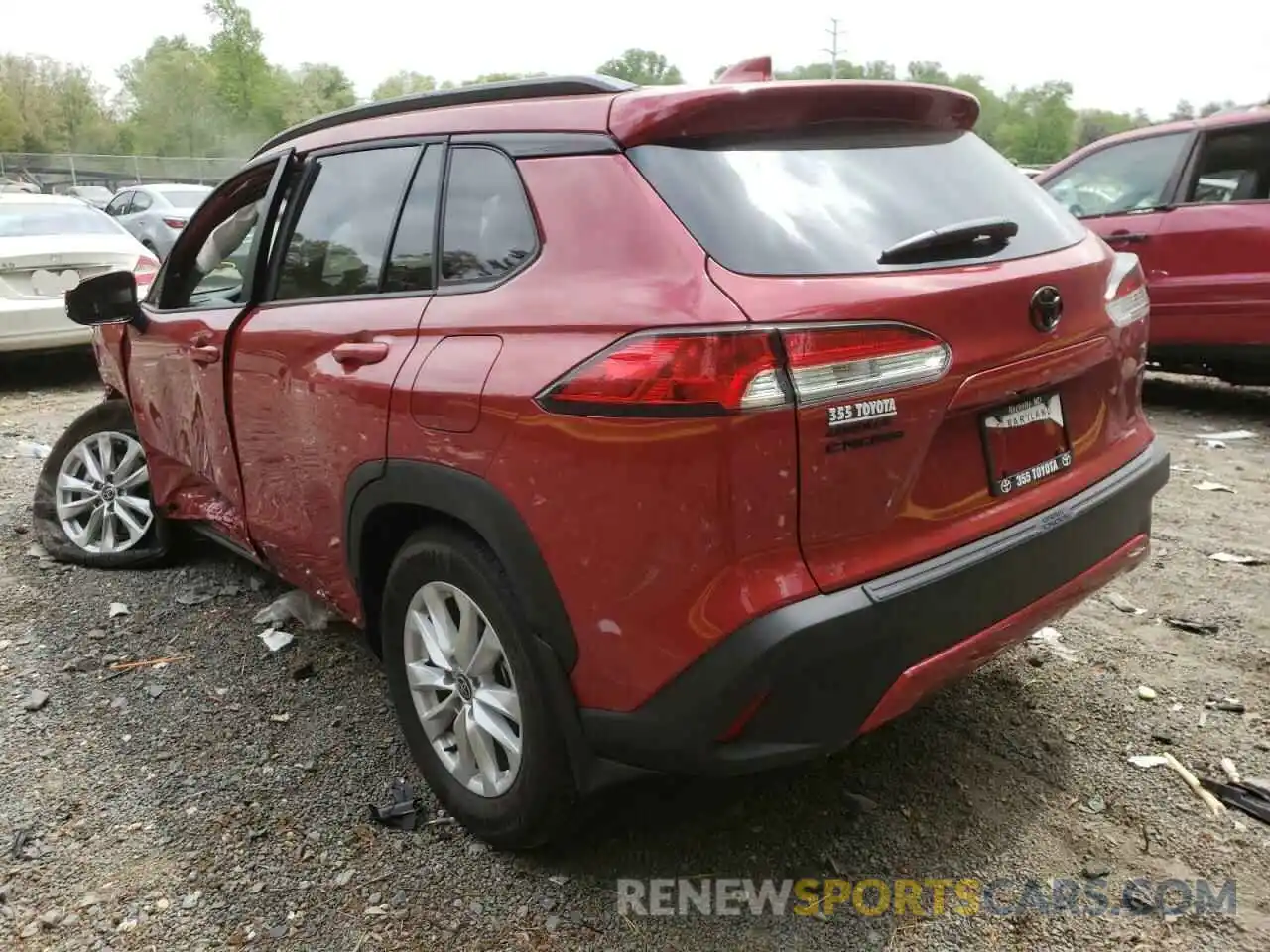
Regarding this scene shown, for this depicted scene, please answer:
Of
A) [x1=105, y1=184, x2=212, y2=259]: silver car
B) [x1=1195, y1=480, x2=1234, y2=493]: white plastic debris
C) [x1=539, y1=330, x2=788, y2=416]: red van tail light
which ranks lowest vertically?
[x1=1195, y1=480, x2=1234, y2=493]: white plastic debris

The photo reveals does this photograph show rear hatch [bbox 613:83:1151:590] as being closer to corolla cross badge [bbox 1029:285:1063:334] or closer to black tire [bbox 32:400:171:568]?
corolla cross badge [bbox 1029:285:1063:334]

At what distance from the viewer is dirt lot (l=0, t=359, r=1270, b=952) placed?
223cm

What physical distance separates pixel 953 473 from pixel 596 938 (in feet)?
4.13

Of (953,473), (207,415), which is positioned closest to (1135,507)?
(953,473)

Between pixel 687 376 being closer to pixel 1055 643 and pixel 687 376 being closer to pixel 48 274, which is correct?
pixel 1055 643

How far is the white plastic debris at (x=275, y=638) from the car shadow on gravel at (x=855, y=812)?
1.60m

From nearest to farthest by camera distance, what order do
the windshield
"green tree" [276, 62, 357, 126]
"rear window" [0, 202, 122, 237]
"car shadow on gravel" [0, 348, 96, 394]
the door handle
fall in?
the door handle
"rear window" [0, 202, 122, 237]
"car shadow on gravel" [0, 348, 96, 394]
the windshield
"green tree" [276, 62, 357, 126]

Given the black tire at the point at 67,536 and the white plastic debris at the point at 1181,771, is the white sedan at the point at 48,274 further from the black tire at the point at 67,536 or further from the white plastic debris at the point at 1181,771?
the white plastic debris at the point at 1181,771

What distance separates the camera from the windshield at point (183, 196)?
16.7m

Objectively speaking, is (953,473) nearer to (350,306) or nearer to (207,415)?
(350,306)

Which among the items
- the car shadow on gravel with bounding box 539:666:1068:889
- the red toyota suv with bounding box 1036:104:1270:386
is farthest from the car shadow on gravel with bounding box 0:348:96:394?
the red toyota suv with bounding box 1036:104:1270:386

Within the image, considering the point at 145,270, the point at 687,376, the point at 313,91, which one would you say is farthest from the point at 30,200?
the point at 313,91

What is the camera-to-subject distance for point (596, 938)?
2182 mm

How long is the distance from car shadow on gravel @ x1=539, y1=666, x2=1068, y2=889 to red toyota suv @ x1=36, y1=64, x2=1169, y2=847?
31cm
